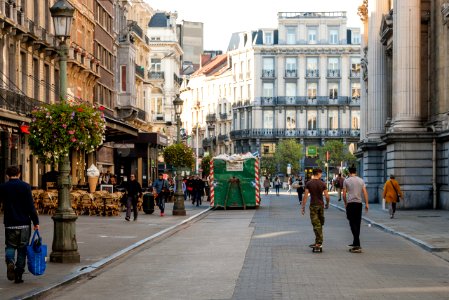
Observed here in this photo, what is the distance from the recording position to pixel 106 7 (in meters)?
72.4

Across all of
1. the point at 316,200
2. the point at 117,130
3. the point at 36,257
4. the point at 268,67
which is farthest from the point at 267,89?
the point at 36,257

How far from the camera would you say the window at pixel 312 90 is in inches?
5162

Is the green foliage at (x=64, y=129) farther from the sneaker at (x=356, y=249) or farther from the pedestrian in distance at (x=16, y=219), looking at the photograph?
the sneaker at (x=356, y=249)

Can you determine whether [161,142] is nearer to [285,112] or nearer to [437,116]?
[437,116]

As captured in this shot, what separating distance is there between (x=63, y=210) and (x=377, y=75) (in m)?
43.5

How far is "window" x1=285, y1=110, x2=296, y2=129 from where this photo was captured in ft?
432

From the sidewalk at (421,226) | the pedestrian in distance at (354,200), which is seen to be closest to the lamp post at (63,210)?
the pedestrian in distance at (354,200)

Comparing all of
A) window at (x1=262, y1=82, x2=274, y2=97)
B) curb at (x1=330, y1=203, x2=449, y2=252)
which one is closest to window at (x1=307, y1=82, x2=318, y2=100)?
window at (x1=262, y1=82, x2=274, y2=97)

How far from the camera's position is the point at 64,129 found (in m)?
22.9

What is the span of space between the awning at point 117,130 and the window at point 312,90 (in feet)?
247

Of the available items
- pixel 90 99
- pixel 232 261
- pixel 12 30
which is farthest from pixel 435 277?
pixel 90 99

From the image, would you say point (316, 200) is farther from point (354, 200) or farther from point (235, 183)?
point (235, 183)

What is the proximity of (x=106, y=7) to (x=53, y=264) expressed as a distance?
55.5m

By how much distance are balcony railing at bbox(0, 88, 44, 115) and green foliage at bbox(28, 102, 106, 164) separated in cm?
583
